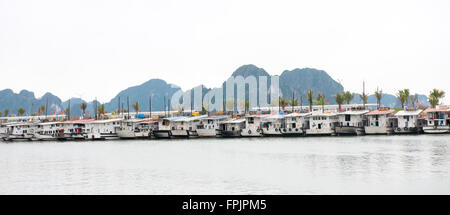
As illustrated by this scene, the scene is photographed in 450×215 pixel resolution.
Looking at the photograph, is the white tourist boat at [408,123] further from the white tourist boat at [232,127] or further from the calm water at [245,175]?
the calm water at [245,175]

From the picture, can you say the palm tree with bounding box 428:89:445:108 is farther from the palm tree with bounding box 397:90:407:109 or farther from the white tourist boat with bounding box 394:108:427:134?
the white tourist boat with bounding box 394:108:427:134

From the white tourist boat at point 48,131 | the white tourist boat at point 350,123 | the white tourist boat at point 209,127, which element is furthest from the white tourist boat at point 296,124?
the white tourist boat at point 48,131

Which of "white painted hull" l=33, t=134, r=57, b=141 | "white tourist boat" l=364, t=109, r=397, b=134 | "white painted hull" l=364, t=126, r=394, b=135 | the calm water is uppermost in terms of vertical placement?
"white tourist boat" l=364, t=109, r=397, b=134

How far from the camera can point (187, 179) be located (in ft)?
112

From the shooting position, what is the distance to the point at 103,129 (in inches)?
4286

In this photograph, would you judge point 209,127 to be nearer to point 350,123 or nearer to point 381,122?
point 350,123

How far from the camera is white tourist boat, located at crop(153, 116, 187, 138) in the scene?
106 meters

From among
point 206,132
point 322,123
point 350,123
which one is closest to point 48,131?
point 206,132

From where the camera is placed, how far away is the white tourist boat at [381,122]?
303 feet

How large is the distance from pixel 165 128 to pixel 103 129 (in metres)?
15.9

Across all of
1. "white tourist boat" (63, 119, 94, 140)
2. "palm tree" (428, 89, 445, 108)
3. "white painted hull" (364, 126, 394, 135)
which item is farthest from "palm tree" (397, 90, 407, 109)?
"white tourist boat" (63, 119, 94, 140)

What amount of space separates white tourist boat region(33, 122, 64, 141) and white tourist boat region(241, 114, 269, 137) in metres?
49.2

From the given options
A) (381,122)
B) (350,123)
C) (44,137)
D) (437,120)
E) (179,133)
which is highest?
(437,120)
